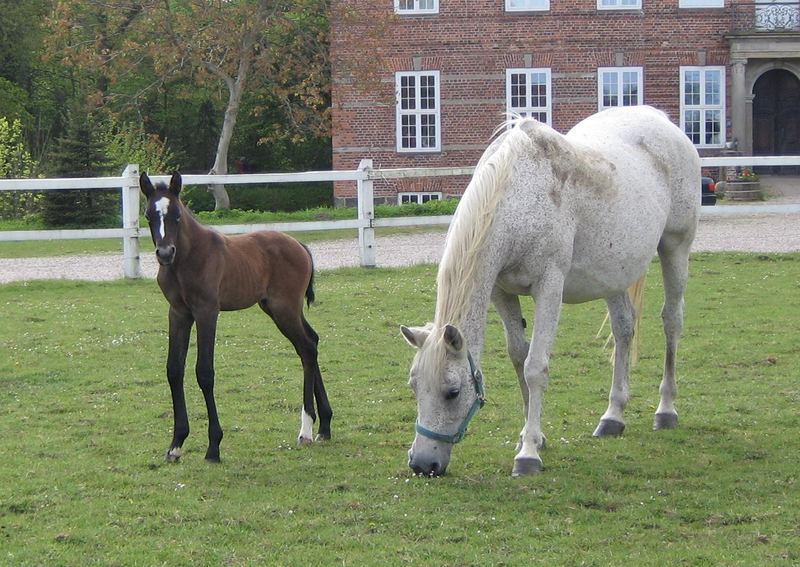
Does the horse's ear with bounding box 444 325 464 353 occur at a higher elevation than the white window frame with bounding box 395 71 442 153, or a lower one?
lower

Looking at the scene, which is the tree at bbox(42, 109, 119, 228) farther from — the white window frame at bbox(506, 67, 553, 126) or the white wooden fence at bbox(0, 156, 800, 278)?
the white window frame at bbox(506, 67, 553, 126)

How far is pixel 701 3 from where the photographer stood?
3100cm

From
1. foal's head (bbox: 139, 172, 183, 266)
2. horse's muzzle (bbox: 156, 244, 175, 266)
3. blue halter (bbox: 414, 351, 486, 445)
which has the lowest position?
blue halter (bbox: 414, 351, 486, 445)

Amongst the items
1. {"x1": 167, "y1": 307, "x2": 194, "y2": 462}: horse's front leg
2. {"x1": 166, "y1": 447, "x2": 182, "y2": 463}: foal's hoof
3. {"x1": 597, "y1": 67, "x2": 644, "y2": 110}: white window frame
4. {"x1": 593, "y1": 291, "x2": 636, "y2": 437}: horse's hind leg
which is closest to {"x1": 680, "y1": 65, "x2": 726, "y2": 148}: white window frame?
{"x1": 597, "y1": 67, "x2": 644, "y2": 110}: white window frame

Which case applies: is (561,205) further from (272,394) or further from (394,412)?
(272,394)

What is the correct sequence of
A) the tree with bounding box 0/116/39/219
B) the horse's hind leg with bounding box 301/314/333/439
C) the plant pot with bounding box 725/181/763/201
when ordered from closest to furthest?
1. the horse's hind leg with bounding box 301/314/333/439
2. the tree with bounding box 0/116/39/219
3. the plant pot with bounding box 725/181/763/201

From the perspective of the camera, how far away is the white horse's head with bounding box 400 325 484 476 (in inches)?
235

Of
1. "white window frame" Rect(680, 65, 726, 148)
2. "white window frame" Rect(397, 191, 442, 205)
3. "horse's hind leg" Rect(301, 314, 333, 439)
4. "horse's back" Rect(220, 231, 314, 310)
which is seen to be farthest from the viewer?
"white window frame" Rect(680, 65, 726, 148)

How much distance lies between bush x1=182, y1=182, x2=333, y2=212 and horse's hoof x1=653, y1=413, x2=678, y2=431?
26829 mm

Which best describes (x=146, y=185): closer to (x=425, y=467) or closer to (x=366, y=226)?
(x=425, y=467)

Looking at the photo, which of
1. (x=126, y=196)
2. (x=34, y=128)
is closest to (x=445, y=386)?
(x=126, y=196)

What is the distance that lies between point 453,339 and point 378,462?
1192 millimetres

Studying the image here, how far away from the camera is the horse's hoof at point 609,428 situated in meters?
7.44

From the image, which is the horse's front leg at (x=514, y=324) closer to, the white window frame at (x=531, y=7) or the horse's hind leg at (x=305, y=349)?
the horse's hind leg at (x=305, y=349)
